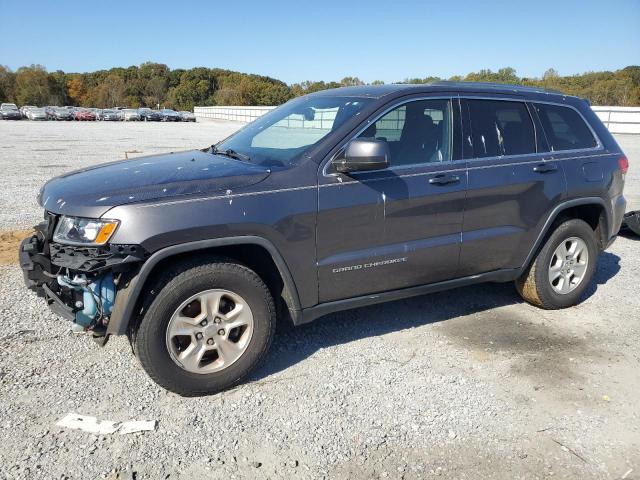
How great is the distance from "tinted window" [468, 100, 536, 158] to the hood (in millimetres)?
1791

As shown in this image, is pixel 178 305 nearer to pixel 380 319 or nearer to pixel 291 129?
pixel 291 129

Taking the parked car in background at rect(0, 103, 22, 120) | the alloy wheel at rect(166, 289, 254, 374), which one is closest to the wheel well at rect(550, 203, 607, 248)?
the alloy wheel at rect(166, 289, 254, 374)

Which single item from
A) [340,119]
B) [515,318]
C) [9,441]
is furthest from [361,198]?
[9,441]

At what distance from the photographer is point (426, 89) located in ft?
13.3

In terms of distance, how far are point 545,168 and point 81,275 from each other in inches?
141

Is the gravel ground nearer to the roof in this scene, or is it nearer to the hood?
the hood

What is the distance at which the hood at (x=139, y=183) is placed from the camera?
119 inches

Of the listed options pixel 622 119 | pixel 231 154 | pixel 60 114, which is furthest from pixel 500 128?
pixel 60 114

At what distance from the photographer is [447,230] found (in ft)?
13.1

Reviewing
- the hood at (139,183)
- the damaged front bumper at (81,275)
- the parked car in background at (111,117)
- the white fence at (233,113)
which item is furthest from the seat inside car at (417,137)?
the parked car in background at (111,117)

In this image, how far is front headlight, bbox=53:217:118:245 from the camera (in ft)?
9.66

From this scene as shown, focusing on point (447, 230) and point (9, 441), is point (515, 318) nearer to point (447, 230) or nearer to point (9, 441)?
point (447, 230)

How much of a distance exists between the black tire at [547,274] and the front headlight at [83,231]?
11.4 ft

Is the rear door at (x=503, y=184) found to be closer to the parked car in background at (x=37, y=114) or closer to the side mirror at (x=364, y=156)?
the side mirror at (x=364, y=156)
